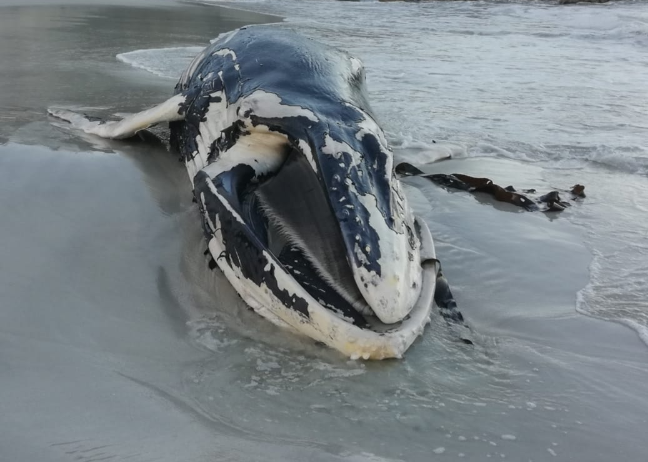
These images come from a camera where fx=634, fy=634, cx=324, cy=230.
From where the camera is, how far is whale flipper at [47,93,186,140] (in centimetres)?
450

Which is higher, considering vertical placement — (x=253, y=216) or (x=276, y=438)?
(x=253, y=216)

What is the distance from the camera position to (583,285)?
11.7 feet

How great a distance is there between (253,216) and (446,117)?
16.4ft

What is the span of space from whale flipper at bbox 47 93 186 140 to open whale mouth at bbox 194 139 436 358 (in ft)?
4.66

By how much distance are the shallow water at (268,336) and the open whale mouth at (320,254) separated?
0.38 feet

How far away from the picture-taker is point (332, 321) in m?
2.58

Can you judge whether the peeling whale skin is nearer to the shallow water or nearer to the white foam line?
the shallow water

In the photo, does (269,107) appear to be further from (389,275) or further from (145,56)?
(145,56)

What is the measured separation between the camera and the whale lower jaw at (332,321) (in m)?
2.55

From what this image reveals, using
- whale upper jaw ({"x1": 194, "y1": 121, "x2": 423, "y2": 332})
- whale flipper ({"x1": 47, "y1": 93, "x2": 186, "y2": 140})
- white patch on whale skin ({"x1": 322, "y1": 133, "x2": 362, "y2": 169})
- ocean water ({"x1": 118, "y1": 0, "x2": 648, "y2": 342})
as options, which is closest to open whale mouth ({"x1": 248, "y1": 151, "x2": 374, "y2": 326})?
whale upper jaw ({"x1": 194, "y1": 121, "x2": 423, "y2": 332})

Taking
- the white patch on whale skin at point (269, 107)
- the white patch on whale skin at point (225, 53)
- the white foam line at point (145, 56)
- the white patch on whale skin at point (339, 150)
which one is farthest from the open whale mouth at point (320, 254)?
the white foam line at point (145, 56)

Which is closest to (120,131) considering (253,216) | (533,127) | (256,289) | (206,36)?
(253,216)

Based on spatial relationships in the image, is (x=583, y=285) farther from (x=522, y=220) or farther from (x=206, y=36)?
(x=206, y=36)

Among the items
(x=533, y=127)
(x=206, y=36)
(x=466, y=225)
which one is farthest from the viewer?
(x=206, y=36)
